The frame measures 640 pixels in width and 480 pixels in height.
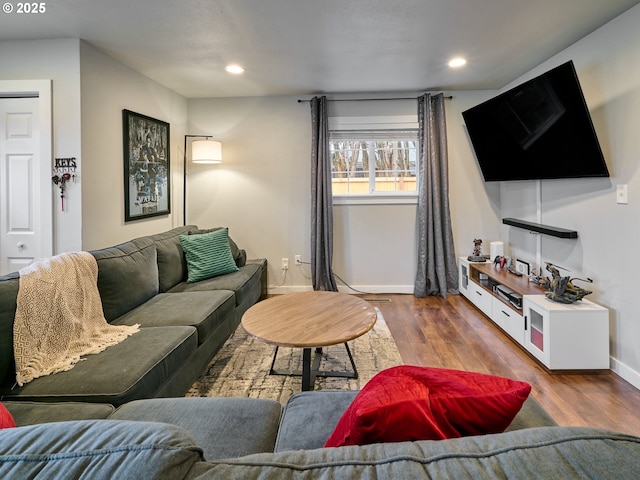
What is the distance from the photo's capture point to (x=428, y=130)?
3.94m

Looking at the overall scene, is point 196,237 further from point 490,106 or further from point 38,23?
point 490,106

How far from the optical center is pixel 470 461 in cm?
49

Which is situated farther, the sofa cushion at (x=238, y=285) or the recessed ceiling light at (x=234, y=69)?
the recessed ceiling light at (x=234, y=69)

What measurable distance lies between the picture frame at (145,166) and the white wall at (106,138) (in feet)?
0.20

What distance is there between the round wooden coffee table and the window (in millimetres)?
2023

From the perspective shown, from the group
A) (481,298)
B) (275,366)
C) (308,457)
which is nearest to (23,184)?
(275,366)

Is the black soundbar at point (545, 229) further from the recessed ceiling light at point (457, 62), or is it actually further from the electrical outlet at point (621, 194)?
the recessed ceiling light at point (457, 62)

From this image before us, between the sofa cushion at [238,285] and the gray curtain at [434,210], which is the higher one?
the gray curtain at [434,210]

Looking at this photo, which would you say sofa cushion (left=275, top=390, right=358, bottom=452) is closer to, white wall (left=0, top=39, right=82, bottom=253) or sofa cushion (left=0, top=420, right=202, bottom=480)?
sofa cushion (left=0, top=420, right=202, bottom=480)

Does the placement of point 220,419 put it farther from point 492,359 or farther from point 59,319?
point 492,359

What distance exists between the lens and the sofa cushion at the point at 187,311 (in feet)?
7.04

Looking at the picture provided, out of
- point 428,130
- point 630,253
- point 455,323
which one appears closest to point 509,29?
point 428,130

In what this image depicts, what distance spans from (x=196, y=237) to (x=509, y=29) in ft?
10.0

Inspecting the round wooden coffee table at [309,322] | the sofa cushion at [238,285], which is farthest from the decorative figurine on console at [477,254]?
the sofa cushion at [238,285]
